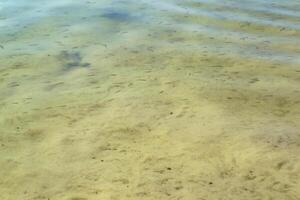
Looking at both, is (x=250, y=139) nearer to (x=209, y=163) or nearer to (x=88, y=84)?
(x=209, y=163)

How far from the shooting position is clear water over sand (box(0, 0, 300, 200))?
166 inches

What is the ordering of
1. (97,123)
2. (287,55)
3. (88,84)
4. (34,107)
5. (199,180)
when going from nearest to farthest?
(199,180) → (97,123) → (34,107) → (88,84) → (287,55)

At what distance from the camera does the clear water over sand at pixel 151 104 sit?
422 centimetres

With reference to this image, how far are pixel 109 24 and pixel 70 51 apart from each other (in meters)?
1.43

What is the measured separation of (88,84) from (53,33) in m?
2.18

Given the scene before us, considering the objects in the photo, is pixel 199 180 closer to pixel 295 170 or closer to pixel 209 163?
pixel 209 163

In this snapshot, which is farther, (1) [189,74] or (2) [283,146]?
(1) [189,74]

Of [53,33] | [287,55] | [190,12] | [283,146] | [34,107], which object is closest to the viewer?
[283,146]

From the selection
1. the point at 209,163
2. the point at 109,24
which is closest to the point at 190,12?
the point at 109,24

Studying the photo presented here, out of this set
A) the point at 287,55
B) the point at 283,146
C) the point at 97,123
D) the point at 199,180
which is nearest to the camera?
the point at 199,180

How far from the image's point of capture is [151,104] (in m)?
5.54

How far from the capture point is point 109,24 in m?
8.38

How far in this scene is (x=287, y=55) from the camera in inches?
269

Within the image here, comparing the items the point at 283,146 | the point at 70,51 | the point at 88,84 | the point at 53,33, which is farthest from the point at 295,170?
the point at 53,33
